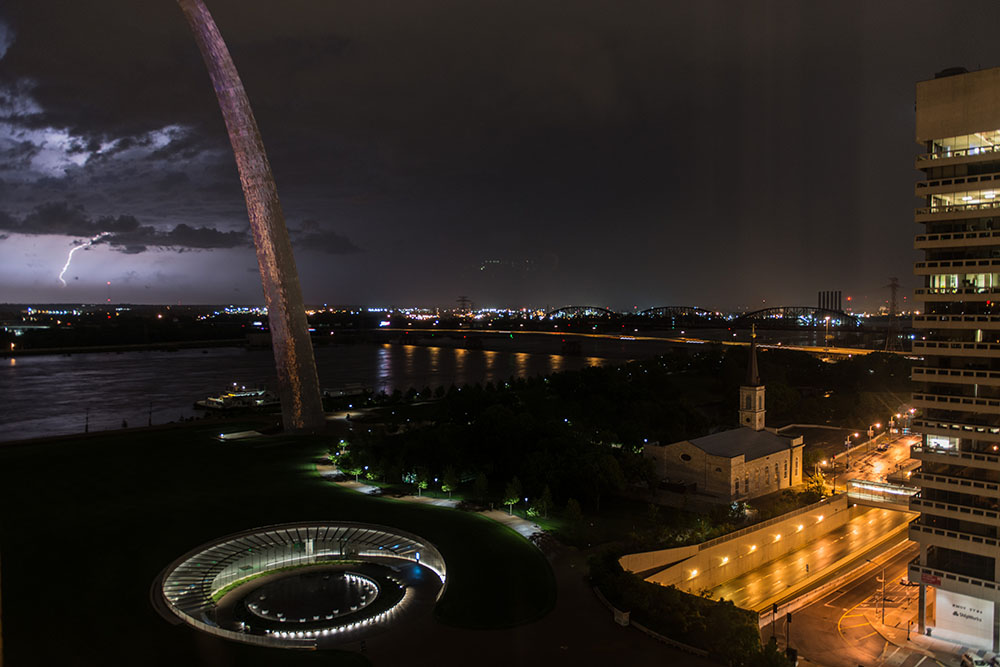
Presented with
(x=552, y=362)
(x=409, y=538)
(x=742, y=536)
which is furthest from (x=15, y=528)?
(x=552, y=362)

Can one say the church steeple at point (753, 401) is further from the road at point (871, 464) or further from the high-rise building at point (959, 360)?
the high-rise building at point (959, 360)

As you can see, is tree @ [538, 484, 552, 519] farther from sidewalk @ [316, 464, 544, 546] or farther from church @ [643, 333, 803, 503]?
church @ [643, 333, 803, 503]

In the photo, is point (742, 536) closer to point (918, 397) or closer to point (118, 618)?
point (918, 397)

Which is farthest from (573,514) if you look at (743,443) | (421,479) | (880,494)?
(880,494)

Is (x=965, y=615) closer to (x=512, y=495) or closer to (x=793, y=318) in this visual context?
(x=512, y=495)

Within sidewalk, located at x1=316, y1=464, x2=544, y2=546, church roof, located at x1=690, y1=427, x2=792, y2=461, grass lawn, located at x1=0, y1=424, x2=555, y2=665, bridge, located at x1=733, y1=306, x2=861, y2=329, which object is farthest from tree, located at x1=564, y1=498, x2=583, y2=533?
bridge, located at x1=733, y1=306, x2=861, y2=329

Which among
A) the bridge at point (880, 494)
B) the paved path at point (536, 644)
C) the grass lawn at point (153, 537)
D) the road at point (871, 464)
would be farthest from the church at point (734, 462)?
the paved path at point (536, 644)
